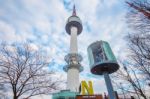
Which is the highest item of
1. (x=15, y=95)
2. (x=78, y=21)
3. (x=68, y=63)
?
(x=78, y=21)

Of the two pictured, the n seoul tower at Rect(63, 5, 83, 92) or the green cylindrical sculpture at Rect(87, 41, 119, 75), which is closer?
the green cylindrical sculpture at Rect(87, 41, 119, 75)

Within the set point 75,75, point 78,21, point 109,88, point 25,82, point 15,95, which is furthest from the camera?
point 78,21

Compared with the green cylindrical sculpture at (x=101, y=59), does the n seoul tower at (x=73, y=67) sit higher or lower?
higher

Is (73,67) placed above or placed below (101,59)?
above

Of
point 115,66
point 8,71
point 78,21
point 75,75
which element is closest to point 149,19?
point 115,66

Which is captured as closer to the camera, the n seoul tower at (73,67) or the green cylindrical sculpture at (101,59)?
the green cylindrical sculpture at (101,59)

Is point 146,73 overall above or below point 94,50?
below

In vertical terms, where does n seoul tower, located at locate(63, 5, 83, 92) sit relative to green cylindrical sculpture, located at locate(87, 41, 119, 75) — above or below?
above

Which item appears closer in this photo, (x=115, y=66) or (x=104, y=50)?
(x=115, y=66)

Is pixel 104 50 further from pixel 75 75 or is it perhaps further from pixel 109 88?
pixel 75 75

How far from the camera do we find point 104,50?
55.8ft

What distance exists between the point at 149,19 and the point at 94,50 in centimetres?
1161

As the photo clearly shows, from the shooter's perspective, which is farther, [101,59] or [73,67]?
[73,67]

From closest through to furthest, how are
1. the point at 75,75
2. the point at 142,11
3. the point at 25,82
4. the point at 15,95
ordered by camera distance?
the point at 142,11
the point at 15,95
the point at 25,82
the point at 75,75
